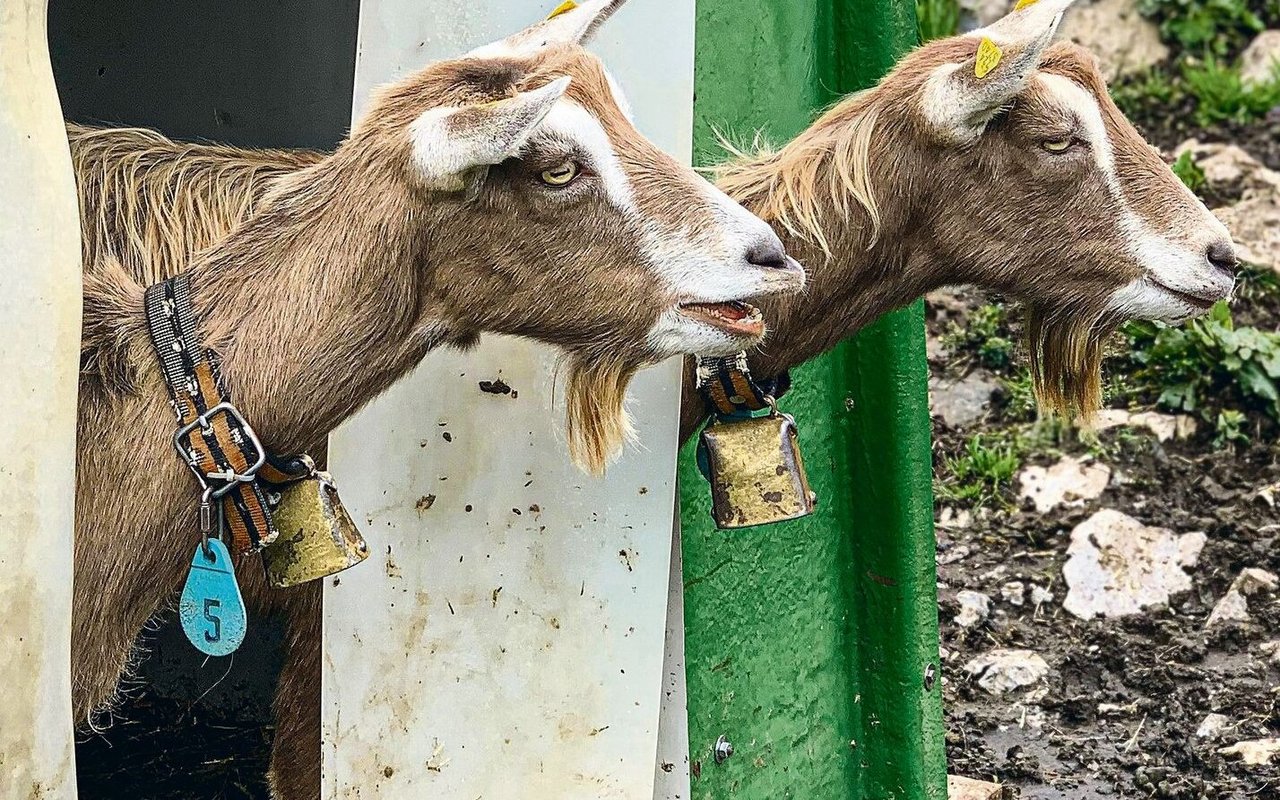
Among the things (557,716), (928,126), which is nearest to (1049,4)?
(928,126)

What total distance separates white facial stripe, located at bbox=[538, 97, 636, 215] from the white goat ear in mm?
81

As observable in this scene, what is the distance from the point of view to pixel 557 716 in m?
3.45

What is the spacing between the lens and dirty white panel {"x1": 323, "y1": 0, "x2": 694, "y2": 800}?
332cm

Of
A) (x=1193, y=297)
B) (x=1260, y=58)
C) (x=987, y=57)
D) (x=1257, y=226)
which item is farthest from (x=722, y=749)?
(x=1260, y=58)

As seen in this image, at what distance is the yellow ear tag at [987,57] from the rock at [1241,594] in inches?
137

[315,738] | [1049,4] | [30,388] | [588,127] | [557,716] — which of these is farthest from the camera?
[315,738]

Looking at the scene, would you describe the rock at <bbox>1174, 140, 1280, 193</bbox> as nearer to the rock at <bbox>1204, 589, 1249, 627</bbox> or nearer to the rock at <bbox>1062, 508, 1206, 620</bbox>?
the rock at <bbox>1062, 508, 1206, 620</bbox>

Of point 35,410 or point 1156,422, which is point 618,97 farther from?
point 1156,422

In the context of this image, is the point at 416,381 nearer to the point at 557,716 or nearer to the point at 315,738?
the point at 557,716

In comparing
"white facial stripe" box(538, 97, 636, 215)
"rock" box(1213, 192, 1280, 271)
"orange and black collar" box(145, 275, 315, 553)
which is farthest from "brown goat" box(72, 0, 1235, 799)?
"rock" box(1213, 192, 1280, 271)

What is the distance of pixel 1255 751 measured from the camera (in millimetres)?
5211

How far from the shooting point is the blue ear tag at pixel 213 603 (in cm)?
290

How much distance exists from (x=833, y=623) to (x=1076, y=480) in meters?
3.02

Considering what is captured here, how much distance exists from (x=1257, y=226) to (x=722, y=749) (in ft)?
16.8
